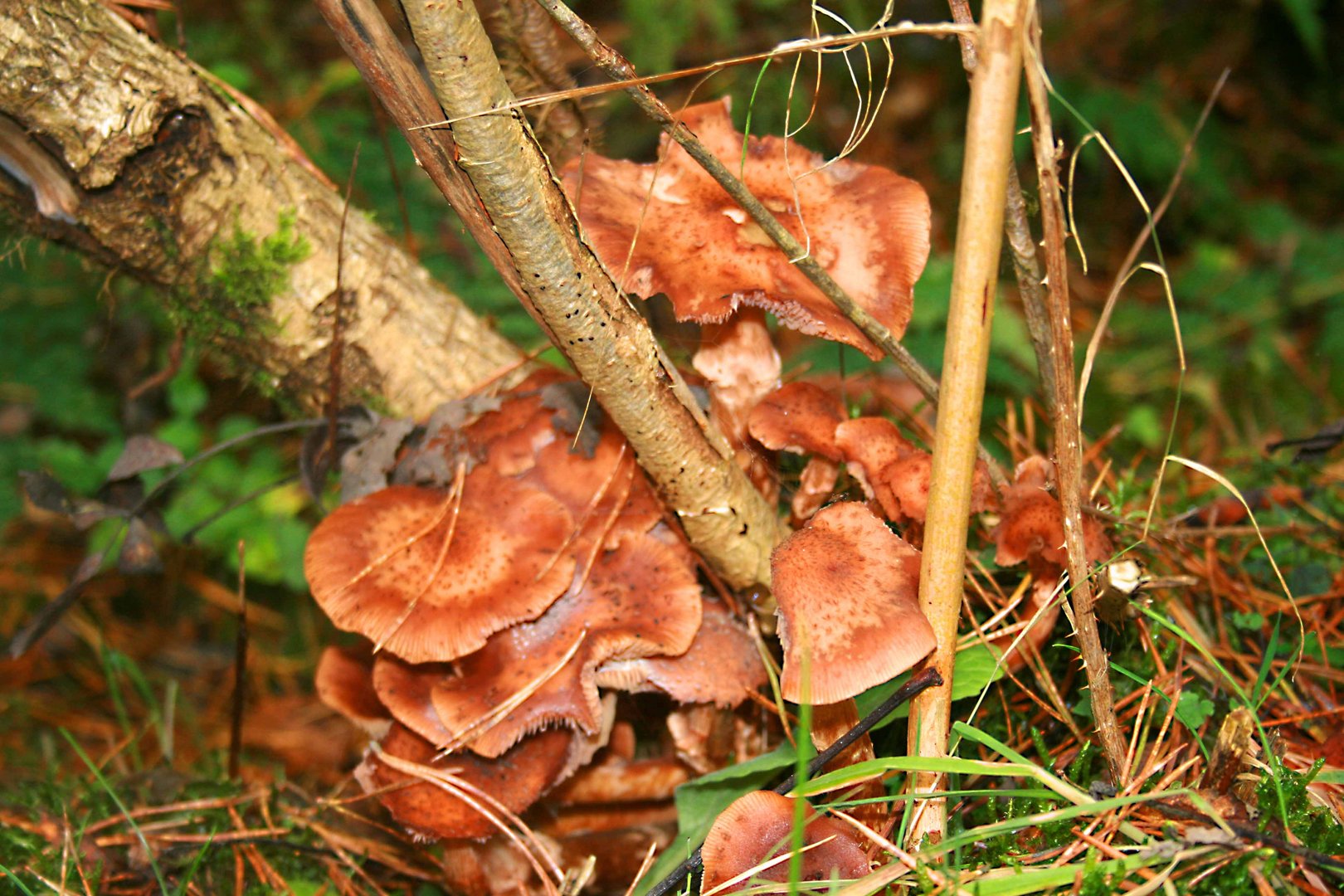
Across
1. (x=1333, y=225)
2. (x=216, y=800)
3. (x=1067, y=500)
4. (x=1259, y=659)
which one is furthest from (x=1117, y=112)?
(x=216, y=800)

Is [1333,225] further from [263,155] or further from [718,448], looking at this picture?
[263,155]

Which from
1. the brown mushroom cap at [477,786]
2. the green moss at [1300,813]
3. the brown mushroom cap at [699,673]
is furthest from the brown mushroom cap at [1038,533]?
the brown mushroom cap at [477,786]

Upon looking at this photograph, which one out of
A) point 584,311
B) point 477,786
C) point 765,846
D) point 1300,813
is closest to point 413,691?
point 477,786

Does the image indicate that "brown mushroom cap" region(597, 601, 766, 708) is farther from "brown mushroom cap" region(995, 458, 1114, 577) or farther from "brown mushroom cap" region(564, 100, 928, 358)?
"brown mushroom cap" region(564, 100, 928, 358)

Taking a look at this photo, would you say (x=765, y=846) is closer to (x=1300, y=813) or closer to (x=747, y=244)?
(x=1300, y=813)

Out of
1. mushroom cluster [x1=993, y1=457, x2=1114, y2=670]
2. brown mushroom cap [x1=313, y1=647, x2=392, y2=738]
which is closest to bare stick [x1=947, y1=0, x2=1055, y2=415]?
mushroom cluster [x1=993, y1=457, x2=1114, y2=670]

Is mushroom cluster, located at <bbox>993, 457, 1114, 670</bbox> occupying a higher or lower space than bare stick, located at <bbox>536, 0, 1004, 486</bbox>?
lower
